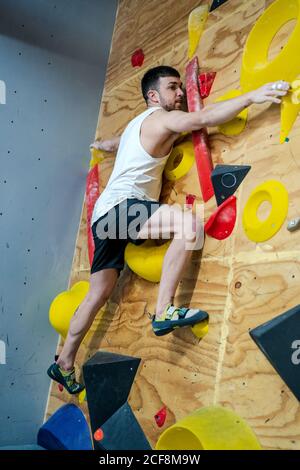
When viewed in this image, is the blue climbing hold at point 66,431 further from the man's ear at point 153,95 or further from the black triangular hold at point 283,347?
the man's ear at point 153,95

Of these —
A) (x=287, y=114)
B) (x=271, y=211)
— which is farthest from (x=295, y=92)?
(x=271, y=211)

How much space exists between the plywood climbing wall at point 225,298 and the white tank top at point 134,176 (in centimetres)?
11

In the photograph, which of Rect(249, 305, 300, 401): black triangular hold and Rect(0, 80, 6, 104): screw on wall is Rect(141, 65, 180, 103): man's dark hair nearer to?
Rect(0, 80, 6, 104): screw on wall

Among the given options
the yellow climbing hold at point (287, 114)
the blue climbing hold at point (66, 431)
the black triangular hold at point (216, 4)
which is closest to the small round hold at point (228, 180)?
the yellow climbing hold at point (287, 114)

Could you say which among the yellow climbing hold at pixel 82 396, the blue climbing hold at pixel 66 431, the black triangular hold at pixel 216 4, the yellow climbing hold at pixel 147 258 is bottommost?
the blue climbing hold at pixel 66 431

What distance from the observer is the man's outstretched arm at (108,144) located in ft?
8.03

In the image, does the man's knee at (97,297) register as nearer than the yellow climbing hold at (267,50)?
No

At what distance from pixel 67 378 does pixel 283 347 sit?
120cm

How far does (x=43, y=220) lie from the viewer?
8.27ft

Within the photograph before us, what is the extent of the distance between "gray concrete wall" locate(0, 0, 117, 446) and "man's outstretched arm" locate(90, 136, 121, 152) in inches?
5.9

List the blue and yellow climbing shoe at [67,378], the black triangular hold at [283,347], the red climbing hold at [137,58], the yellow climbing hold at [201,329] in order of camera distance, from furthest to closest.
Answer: the red climbing hold at [137,58] → the blue and yellow climbing shoe at [67,378] → the yellow climbing hold at [201,329] → the black triangular hold at [283,347]

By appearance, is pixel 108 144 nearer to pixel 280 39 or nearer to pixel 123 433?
pixel 280 39

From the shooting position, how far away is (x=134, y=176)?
1922mm

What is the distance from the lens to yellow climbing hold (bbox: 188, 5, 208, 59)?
6.84 ft
